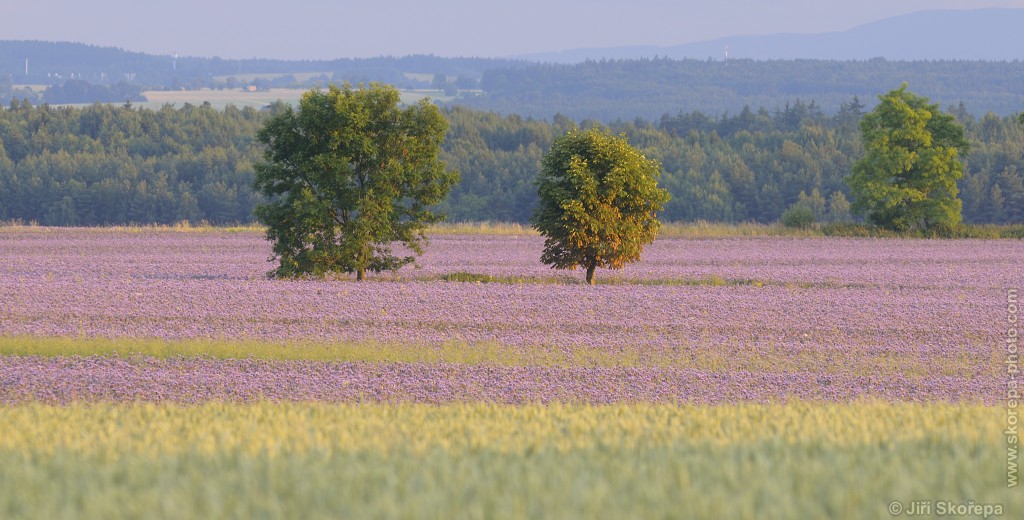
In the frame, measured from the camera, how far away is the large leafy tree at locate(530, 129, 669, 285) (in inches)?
1197

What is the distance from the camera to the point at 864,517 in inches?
207

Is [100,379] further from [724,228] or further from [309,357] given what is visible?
[724,228]

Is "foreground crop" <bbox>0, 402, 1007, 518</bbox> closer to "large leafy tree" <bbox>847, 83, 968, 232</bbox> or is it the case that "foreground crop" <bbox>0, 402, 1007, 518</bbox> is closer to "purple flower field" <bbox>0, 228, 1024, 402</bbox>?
"purple flower field" <bbox>0, 228, 1024, 402</bbox>

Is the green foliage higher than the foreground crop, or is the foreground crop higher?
the foreground crop

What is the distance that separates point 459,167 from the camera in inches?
4921

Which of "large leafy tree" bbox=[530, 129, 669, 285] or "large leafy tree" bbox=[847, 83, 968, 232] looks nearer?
"large leafy tree" bbox=[530, 129, 669, 285]

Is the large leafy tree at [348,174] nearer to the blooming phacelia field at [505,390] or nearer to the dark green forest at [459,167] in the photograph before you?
the blooming phacelia field at [505,390]

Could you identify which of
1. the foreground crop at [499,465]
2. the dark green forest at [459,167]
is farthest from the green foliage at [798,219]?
the foreground crop at [499,465]

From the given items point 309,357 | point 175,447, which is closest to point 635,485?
point 175,447

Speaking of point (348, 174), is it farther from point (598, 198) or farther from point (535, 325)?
point (535, 325)

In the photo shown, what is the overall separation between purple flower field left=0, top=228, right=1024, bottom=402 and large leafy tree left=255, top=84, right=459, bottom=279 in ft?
5.42

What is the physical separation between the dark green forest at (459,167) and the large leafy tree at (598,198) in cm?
7594

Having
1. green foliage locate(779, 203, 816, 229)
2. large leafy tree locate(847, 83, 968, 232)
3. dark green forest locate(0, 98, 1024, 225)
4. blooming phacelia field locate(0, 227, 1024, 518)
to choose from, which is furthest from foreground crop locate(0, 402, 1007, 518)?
dark green forest locate(0, 98, 1024, 225)

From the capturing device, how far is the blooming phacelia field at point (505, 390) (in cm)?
564
